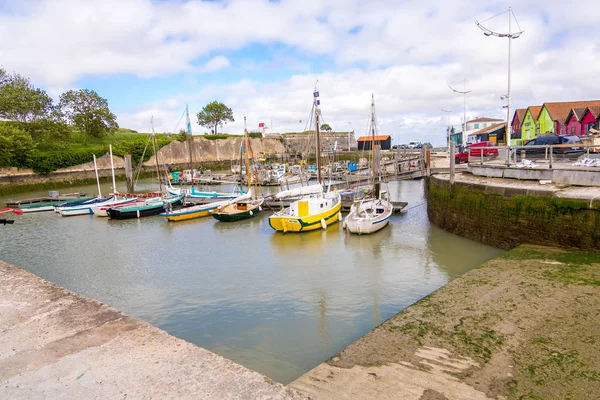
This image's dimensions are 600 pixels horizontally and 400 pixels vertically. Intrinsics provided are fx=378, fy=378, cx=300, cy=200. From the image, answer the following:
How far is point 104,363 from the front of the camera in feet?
13.6

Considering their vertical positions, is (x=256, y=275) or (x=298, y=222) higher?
(x=298, y=222)

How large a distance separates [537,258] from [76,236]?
74.1 feet

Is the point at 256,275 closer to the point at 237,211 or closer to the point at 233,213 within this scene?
the point at 233,213

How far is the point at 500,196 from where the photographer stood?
568 inches

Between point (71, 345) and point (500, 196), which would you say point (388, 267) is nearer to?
point (500, 196)

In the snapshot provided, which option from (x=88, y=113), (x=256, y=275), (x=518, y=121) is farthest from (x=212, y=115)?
(x=256, y=275)

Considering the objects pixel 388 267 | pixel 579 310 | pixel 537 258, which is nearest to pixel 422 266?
pixel 388 267

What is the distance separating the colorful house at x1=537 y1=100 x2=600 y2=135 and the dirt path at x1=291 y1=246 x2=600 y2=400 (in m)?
41.4

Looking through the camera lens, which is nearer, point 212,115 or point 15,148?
point 15,148

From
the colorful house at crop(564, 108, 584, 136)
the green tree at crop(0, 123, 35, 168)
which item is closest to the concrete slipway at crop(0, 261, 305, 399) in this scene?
the colorful house at crop(564, 108, 584, 136)

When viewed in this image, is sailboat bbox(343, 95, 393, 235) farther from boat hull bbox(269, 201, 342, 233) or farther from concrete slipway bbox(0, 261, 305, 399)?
concrete slipway bbox(0, 261, 305, 399)

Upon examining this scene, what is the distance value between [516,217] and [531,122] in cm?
4580

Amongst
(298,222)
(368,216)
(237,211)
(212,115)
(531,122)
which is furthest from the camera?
(212,115)

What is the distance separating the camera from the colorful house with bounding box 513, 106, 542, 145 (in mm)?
49447
